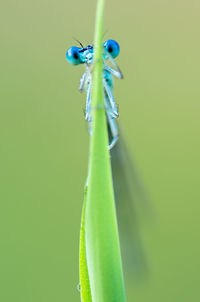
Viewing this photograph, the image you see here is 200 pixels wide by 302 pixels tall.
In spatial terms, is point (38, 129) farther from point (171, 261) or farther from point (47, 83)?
point (171, 261)

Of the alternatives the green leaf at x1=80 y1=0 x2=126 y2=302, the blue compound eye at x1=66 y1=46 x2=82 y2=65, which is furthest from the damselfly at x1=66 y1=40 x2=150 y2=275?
the green leaf at x1=80 y1=0 x2=126 y2=302

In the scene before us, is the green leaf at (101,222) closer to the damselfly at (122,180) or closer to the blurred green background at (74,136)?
the damselfly at (122,180)

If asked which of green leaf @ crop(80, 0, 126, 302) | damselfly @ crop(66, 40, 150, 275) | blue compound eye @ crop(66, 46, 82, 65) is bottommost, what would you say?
green leaf @ crop(80, 0, 126, 302)

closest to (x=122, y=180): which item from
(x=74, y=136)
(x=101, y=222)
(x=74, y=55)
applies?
(x=74, y=55)

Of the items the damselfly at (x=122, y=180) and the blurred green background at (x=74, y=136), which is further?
the blurred green background at (x=74, y=136)

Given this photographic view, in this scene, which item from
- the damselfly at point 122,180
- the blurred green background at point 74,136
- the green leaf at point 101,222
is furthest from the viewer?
the blurred green background at point 74,136

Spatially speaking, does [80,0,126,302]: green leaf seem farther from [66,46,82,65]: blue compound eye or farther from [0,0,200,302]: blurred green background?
[0,0,200,302]: blurred green background

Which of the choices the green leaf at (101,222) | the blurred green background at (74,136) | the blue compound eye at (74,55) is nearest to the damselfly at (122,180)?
the blue compound eye at (74,55)

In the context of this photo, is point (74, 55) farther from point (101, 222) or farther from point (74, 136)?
point (101, 222)

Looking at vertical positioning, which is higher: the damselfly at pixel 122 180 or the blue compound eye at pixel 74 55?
the blue compound eye at pixel 74 55
